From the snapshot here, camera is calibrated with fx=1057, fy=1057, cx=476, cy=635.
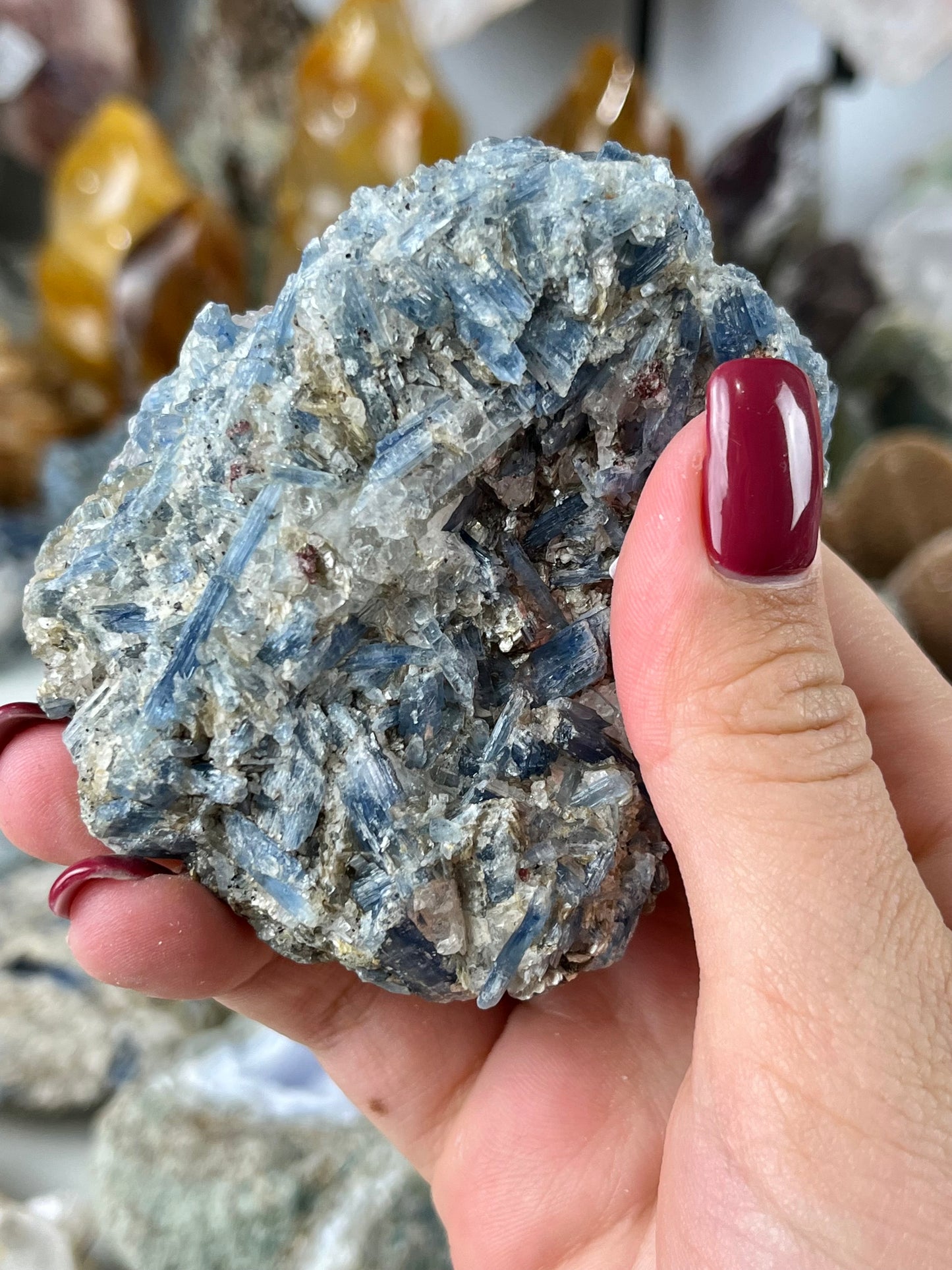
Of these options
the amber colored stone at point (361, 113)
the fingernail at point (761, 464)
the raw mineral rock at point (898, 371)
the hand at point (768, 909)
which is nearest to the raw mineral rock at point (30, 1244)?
the hand at point (768, 909)

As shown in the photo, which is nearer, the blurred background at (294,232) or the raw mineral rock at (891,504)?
the blurred background at (294,232)

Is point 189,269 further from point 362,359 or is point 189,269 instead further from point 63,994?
point 362,359

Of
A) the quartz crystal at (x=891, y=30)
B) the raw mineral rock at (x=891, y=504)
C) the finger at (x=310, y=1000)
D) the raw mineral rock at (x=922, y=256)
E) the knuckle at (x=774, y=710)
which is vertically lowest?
the finger at (x=310, y=1000)

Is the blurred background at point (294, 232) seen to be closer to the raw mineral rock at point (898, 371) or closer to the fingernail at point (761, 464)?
the raw mineral rock at point (898, 371)

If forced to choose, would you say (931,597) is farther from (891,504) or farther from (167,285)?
(167,285)

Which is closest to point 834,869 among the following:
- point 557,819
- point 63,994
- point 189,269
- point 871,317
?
point 557,819

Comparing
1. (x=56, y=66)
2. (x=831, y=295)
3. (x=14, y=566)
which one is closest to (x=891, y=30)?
(x=831, y=295)

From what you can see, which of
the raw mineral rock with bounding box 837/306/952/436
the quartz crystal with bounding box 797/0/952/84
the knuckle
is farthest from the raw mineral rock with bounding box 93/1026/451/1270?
the quartz crystal with bounding box 797/0/952/84
